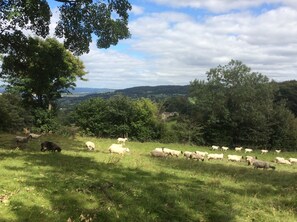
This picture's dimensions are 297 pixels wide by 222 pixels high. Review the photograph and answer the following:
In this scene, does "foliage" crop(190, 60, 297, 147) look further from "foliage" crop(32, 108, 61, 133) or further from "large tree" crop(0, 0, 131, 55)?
"large tree" crop(0, 0, 131, 55)

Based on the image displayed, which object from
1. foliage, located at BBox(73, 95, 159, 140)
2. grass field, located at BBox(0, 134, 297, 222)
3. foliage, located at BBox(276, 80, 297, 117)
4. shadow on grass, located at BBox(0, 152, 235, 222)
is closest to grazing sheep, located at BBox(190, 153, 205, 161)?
grass field, located at BBox(0, 134, 297, 222)

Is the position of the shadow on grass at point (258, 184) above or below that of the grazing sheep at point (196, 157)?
above

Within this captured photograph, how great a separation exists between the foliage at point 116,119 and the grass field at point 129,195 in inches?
1350

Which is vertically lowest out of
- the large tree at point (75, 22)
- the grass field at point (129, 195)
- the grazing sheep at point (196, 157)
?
the grazing sheep at point (196, 157)

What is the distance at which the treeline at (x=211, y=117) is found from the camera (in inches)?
2088

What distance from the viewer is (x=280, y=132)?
5691 centimetres

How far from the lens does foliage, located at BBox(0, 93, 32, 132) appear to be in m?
41.0

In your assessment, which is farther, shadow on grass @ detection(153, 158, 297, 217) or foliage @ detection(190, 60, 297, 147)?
foliage @ detection(190, 60, 297, 147)

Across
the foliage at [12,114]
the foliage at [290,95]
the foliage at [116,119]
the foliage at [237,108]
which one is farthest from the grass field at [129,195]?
the foliage at [290,95]

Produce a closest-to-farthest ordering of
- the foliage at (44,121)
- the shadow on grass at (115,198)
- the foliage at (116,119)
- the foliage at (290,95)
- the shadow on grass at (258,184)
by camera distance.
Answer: the shadow on grass at (115,198)
the shadow on grass at (258,184)
the foliage at (44,121)
the foliage at (116,119)
the foliage at (290,95)

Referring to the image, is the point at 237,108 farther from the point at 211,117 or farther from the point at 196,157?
the point at 196,157

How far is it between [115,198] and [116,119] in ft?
138

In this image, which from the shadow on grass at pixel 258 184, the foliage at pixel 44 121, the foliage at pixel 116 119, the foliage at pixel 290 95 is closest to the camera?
the shadow on grass at pixel 258 184

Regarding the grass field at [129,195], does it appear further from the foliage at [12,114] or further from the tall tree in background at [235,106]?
→ the tall tree in background at [235,106]
